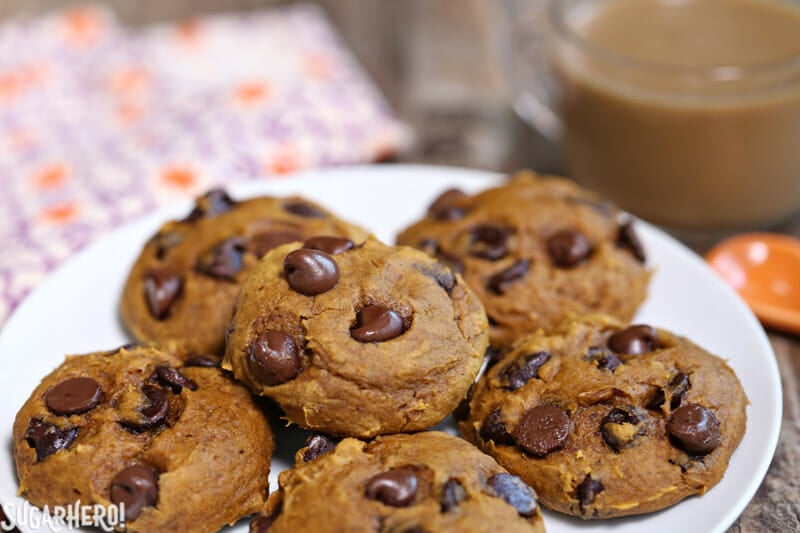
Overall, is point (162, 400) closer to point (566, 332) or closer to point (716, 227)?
point (566, 332)

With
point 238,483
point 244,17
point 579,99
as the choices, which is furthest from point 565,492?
point 244,17

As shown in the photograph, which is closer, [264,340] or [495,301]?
[264,340]

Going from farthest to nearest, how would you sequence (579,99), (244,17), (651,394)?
(244,17), (579,99), (651,394)

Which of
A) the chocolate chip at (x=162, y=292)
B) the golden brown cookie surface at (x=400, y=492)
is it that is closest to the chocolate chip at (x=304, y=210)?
Result: the chocolate chip at (x=162, y=292)

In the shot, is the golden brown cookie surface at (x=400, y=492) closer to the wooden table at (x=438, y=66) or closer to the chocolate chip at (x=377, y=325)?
the chocolate chip at (x=377, y=325)

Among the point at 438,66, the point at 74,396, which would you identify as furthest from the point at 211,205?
the point at 438,66

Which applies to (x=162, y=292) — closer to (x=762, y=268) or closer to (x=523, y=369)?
A: (x=523, y=369)
